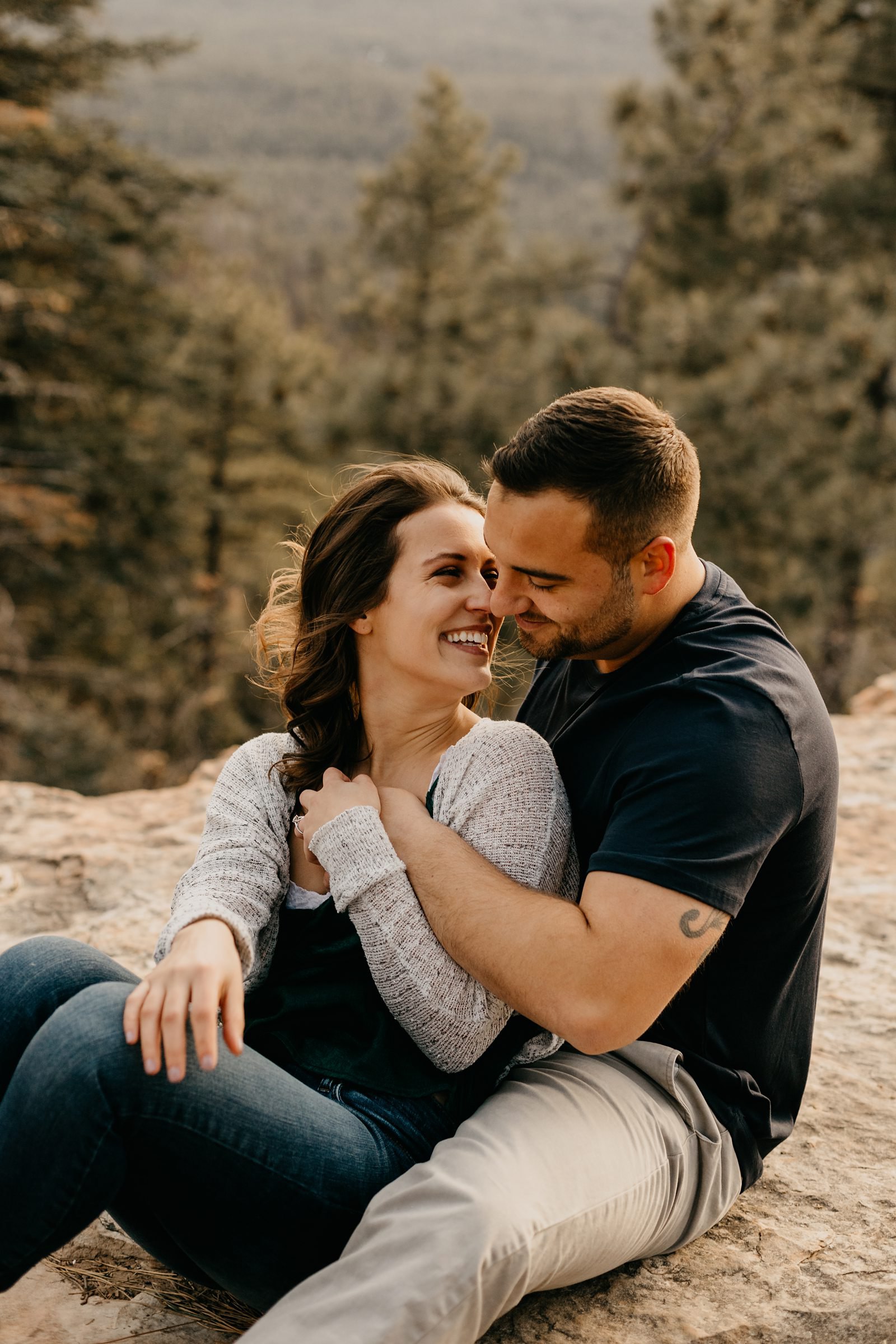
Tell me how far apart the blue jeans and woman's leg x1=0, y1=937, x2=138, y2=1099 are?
0.10 m

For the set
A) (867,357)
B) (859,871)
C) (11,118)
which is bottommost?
(859,871)

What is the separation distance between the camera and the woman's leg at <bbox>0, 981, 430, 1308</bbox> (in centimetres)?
157

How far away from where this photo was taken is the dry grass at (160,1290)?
6.23 feet

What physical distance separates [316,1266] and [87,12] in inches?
522

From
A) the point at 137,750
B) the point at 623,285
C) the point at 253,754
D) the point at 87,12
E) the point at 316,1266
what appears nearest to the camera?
the point at 316,1266

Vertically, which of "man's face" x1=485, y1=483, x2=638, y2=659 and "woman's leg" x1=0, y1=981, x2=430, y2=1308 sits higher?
"man's face" x1=485, y1=483, x2=638, y2=659

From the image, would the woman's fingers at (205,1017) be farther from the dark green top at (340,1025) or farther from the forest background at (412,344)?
the forest background at (412,344)

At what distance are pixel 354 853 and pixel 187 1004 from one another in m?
0.35

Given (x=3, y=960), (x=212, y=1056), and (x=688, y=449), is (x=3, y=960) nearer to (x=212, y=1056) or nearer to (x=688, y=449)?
(x=212, y=1056)

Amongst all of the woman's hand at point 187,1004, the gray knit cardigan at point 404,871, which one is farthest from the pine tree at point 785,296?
the woman's hand at point 187,1004

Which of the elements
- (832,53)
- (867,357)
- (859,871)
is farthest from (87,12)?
(859,871)

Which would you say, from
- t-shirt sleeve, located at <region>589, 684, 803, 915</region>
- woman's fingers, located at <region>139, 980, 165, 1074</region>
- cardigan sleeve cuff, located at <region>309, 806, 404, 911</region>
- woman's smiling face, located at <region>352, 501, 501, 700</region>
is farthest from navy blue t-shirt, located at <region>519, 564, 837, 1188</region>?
woman's fingers, located at <region>139, 980, 165, 1074</region>

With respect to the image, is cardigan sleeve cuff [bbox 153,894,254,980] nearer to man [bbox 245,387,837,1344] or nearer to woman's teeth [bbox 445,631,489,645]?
man [bbox 245,387,837,1344]

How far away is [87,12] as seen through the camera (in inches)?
462
